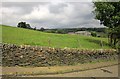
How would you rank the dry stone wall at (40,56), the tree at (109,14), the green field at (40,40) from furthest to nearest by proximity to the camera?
1. the tree at (109,14)
2. the green field at (40,40)
3. the dry stone wall at (40,56)

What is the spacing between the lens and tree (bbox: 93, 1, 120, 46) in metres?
42.6

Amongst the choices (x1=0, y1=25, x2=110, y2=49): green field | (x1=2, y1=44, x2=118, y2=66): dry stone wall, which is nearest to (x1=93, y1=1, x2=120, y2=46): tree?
(x1=0, y1=25, x2=110, y2=49): green field

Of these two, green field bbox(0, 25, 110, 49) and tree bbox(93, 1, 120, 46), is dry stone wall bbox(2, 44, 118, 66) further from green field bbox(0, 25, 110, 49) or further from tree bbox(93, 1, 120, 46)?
tree bbox(93, 1, 120, 46)

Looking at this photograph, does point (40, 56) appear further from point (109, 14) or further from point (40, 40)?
point (109, 14)

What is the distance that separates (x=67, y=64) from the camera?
27781 millimetres

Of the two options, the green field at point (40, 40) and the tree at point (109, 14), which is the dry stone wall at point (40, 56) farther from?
the tree at point (109, 14)

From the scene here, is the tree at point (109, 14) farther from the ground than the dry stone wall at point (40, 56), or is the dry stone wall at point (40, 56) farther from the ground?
the tree at point (109, 14)

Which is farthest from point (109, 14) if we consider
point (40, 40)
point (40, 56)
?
point (40, 56)

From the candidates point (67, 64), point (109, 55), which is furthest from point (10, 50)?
point (109, 55)

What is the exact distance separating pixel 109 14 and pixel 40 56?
21.5 m

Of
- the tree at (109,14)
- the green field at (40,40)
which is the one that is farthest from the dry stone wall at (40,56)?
the tree at (109,14)

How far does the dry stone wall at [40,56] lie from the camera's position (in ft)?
80.9

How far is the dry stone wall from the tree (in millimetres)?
Result: 13843

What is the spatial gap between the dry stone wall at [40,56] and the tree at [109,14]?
13.8 meters
